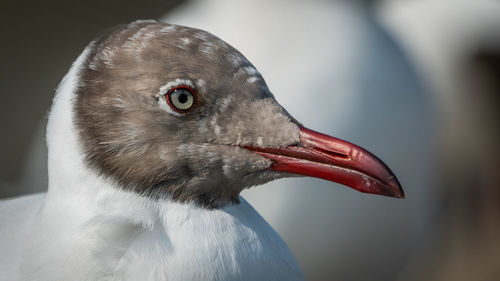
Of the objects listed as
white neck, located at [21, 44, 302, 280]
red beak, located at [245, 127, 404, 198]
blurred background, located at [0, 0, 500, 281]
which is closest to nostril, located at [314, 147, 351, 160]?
red beak, located at [245, 127, 404, 198]

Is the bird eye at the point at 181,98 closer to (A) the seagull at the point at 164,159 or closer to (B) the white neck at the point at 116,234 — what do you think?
(A) the seagull at the point at 164,159

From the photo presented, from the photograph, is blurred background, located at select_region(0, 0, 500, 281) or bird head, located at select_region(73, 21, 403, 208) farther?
blurred background, located at select_region(0, 0, 500, 281)

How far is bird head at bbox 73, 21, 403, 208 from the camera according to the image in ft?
3.75

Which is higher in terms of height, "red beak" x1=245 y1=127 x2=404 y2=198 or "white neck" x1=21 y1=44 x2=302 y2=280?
"red beak" x1=245 y1=127 x2=404 y2=198

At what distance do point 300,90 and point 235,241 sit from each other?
116 centimetres

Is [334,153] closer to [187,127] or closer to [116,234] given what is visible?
[187,127]

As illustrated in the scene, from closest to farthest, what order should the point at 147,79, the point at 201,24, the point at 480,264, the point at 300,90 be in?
the point at 147,79 → the point at 300,90 → the point at 201,24 → the point at 480,264

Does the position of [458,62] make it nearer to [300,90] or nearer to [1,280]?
[300,90]

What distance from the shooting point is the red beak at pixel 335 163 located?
45.4 inches

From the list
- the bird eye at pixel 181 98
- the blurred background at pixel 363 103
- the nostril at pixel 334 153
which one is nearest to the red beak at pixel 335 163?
the nostril at pixel 334 153

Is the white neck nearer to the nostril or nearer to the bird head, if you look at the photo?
the bird head

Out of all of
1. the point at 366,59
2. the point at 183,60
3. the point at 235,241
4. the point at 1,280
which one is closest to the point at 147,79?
the point at 183,60

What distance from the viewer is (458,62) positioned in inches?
126

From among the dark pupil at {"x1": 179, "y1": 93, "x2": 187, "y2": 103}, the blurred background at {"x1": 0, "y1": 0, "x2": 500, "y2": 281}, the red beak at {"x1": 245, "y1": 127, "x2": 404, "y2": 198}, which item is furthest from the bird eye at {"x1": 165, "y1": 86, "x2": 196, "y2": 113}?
the blurred background at {"x1": 0, "y1": 0, "x2": 500, "y2": 281}
